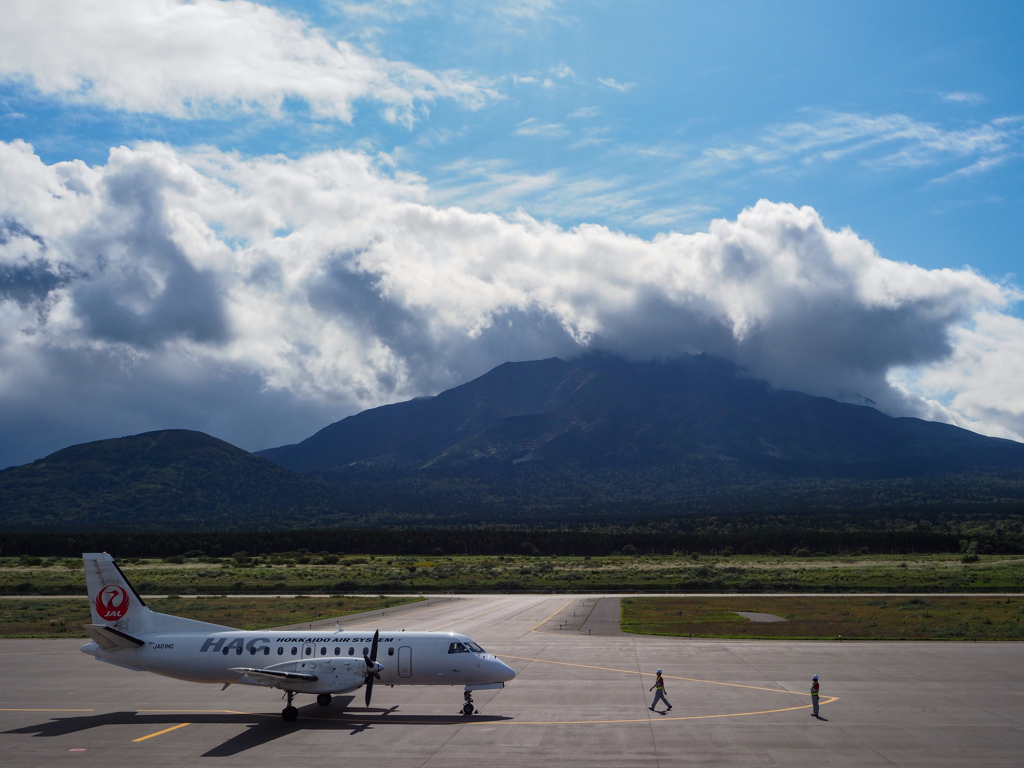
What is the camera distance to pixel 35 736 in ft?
96.0

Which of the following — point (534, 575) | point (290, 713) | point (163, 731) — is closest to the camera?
point (163, 731)

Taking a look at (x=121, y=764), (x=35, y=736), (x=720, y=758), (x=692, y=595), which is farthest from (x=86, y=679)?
(x=692, y=595)

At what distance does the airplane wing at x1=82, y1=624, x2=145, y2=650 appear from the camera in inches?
1264

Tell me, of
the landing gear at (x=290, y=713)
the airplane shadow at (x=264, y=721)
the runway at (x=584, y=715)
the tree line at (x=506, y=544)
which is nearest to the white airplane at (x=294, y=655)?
the landing gear at (x=290, y=713)

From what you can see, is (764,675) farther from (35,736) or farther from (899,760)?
(35,736)

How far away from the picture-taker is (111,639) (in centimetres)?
3238

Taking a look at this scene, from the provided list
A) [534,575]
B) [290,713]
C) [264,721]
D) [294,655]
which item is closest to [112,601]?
[294,655]

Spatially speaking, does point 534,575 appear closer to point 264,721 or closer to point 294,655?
point 294,655

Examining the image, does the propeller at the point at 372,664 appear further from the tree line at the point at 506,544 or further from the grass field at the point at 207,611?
the tree line at the point at 506,544

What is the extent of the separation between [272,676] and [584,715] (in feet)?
42.0

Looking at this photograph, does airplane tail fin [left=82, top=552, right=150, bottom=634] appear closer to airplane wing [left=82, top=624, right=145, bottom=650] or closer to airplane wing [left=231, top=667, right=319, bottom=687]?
airplane wing [left=82, top=624, right=145, bottom=650]

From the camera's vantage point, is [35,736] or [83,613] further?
[83,613]

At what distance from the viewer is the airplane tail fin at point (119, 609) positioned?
33594 millimetres

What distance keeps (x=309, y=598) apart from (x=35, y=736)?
55450 millimetres
